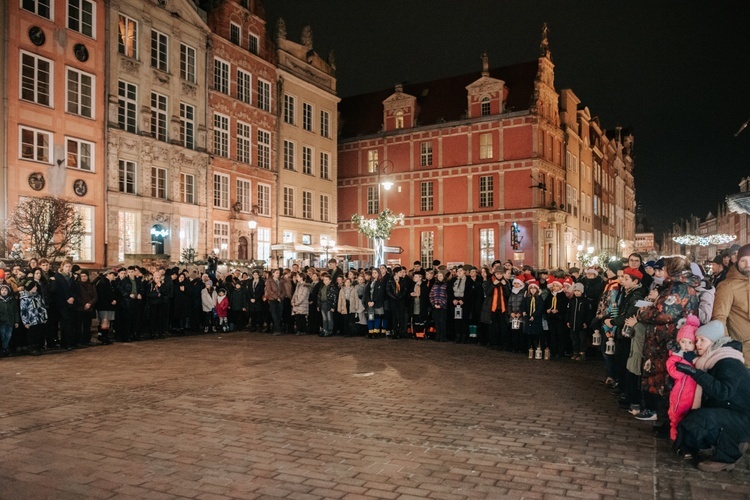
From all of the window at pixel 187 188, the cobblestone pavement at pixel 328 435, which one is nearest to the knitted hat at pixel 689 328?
the cobblestone pavement at pixel 328 435

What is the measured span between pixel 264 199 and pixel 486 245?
1896 centimetres

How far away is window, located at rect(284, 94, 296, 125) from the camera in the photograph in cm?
4197

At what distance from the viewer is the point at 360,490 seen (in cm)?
531

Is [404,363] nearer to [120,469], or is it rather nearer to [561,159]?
[120,469]

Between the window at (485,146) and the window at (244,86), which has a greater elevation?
the window at (244,86)

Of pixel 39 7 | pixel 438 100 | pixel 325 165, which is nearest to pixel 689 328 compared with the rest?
pixel 39 7

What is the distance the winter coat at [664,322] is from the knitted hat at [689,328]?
1.39 feet

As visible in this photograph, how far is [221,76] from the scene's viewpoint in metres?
36.3

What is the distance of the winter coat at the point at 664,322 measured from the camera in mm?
7352

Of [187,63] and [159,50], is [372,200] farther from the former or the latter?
[159,50]

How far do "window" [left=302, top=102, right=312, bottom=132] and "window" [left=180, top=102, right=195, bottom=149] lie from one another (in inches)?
414

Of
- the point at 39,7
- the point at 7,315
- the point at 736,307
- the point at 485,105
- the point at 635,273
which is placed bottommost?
the point at 7,315

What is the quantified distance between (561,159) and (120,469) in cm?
5273

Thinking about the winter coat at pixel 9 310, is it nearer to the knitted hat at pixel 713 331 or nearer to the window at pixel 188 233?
the knitted hat at pixel 713 331
